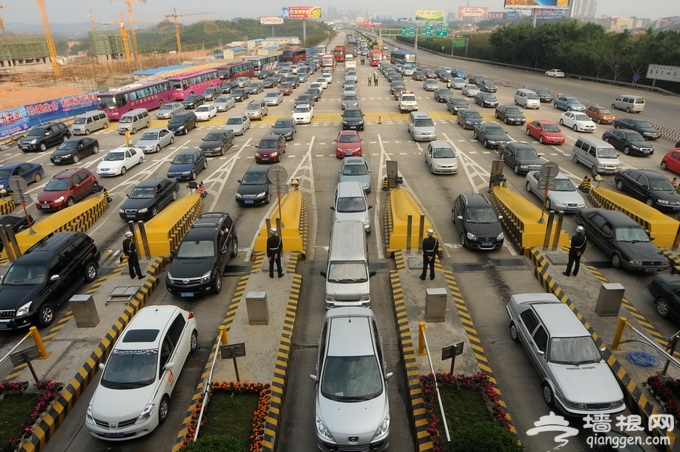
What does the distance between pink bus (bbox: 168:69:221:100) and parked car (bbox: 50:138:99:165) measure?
2500 centimetres

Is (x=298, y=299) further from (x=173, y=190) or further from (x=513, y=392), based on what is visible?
(x=173, y=190)

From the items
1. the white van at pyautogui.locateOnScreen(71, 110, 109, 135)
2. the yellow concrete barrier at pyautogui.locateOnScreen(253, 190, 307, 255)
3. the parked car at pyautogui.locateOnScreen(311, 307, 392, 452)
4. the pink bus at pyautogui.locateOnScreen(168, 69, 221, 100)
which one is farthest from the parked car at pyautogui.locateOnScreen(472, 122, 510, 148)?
the pink bus at pyautogui.locateOnScreen(168, 69, 221, 100)

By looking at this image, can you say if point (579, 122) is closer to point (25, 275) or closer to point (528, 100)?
point (528, 100)

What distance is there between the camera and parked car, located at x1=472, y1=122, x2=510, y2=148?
31.9m

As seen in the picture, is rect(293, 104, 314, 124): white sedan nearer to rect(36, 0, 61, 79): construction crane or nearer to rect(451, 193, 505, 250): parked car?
rect(451, 193, 505, 250): parked car

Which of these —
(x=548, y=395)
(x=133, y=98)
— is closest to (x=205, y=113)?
(x=133, y=98)

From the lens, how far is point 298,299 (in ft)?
47.5

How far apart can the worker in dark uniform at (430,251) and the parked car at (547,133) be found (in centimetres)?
2310

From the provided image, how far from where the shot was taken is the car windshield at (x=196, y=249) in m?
15.0

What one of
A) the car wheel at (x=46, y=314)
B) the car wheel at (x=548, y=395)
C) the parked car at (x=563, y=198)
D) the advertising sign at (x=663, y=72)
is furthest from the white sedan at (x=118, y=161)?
the advertising sign at (x=663, y=72)

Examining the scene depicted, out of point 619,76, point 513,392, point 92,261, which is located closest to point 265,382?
point 513,392

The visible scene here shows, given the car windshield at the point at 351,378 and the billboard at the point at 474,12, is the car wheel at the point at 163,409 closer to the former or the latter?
the car windshield at the point at 351,378

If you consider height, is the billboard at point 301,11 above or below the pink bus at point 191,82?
above

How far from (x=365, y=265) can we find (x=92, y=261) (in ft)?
34.6
